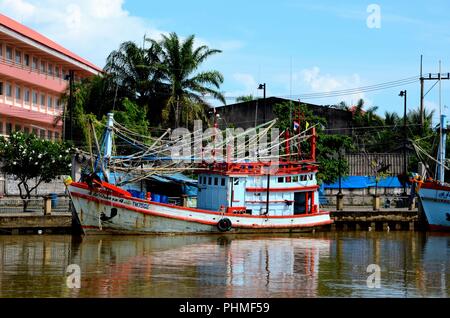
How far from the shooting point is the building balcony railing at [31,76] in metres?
59.4

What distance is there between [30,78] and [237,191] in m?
28.6

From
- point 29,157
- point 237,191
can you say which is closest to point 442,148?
point 237,191

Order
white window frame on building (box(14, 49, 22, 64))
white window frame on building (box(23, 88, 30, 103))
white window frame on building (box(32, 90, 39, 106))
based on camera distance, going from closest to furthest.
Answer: white window frame on building (box(14, 49, 22, 64)), white window frame on building (box(23, 88, 30, 103)), white window frame on building (box(32, 90, 39, 106))

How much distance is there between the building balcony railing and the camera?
5942 cm

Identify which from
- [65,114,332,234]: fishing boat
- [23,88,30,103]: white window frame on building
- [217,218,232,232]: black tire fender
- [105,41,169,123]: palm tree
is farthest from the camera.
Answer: [23,88,30,103]: white window frame on building

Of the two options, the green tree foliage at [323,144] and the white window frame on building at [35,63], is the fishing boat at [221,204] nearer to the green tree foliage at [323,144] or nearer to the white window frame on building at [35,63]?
the green tree foliage at [323,144]

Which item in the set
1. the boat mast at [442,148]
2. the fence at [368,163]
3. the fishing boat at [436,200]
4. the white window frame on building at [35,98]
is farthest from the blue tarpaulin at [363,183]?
the white window frame on building at [35,98]

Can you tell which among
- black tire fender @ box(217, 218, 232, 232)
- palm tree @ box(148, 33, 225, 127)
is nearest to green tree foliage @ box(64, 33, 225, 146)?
palm tree @ box(148, 33, 225, 127)

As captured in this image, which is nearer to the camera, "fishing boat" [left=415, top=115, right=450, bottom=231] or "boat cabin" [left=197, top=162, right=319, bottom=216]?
"boat cabin" [left=197, top=162, right=319, bottom=216]

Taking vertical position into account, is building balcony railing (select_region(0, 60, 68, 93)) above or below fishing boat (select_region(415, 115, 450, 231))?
above

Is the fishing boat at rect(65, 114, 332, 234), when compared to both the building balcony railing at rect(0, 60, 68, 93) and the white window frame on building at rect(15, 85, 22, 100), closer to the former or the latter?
the building balcony railing at rect(0, 60, 68, 93)

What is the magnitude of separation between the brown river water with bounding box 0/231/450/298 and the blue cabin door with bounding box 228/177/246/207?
2.07 meters
